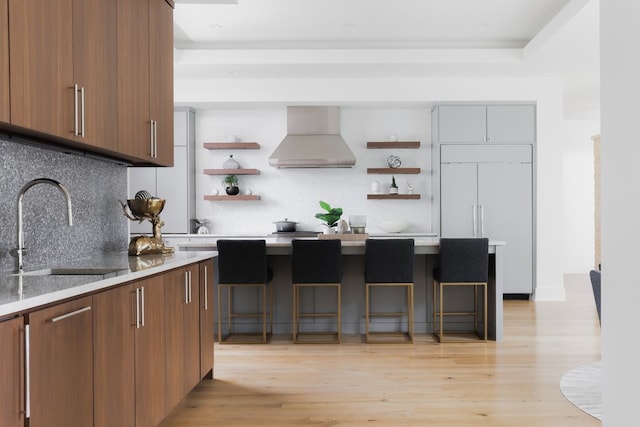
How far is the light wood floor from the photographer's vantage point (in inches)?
107

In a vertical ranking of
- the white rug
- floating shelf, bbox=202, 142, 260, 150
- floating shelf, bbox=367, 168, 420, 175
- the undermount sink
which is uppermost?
floating shelf, bbox=202, 142, 260, 150

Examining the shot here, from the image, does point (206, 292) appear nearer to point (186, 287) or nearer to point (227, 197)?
point (186, 287)

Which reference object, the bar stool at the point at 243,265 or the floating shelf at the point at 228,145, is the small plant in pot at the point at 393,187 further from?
the bar stool at the point at 243,265

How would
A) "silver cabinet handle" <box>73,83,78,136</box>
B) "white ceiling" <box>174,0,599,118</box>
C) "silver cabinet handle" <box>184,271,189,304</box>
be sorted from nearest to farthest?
"silver cabinet handle" <box>73,83,78,136</box>, "silver cabinet handle" <box>184,271,189,304</box>, "white ceiling" <box>174,0,599,118</box>

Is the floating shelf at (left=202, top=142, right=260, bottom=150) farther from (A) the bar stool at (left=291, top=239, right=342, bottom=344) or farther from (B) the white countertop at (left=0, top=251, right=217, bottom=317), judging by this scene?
(B) the white countertop at (left=0, top=251, right=217, bottom=317)

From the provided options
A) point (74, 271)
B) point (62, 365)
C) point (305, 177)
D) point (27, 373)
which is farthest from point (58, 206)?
point (305, 177)

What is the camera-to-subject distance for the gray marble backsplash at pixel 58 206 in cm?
218

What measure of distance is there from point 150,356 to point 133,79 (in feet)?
4.88

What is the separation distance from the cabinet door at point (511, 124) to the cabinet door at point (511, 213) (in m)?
0.34

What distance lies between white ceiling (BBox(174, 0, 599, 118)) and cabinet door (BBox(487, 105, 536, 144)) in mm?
482

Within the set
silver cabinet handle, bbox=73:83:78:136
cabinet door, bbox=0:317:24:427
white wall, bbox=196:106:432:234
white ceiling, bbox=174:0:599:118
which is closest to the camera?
cabinet door, bbox=0:317:24:427

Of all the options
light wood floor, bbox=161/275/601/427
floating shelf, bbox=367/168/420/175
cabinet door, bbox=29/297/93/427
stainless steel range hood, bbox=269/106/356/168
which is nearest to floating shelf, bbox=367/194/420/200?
floating shelf, bbox=367/168/420/175

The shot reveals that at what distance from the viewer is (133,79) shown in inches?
108

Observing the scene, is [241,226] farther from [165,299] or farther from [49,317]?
[49,317]
